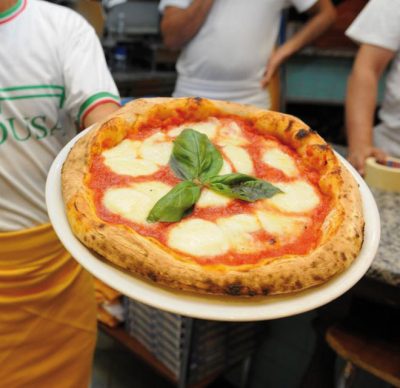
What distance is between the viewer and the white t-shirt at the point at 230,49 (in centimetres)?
220

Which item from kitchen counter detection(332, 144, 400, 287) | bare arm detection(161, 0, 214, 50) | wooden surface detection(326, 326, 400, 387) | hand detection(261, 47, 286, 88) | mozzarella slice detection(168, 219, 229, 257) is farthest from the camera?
hand detection(261, 47, 286, 88)

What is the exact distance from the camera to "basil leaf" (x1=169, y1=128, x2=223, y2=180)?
3.41ft

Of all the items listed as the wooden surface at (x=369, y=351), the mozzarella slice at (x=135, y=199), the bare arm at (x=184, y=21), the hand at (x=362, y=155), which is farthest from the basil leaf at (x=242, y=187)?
the bare arm at (x=184, y=21)

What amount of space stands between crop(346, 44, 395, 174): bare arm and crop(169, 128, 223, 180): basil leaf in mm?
983

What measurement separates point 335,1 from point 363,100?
1.60m

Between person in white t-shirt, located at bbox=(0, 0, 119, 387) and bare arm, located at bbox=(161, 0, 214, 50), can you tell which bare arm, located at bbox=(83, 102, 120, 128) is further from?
bare arm, located at bbox=(161, 0, 214, 50)

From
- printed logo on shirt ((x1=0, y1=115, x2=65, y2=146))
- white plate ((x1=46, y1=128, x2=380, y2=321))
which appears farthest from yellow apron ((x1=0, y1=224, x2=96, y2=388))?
white plate ((x1=46, y1=128, x2=380, y2=321))

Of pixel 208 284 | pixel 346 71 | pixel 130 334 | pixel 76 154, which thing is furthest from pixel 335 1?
pixel 208 284

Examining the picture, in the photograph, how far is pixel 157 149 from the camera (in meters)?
1.15

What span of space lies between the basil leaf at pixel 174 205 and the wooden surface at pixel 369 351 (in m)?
0.86

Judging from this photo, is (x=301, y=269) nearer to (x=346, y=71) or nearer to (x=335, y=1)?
(x=346, y=71)

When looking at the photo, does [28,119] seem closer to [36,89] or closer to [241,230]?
[36,89]

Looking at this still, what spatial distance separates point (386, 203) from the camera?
1481 mm

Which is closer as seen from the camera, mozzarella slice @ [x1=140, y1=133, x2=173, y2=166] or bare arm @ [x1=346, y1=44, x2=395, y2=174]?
mozzarella slice @ [x1=140, y1=133, x2=173, y2=166]
